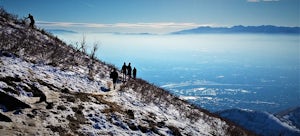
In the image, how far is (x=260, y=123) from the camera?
15488 cm

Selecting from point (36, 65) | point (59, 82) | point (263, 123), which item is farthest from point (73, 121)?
point (263, 123)

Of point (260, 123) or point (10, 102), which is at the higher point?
point (10, 102)

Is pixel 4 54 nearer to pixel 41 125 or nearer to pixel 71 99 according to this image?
pixel 71 99

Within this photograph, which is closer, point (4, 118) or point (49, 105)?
point (4, 118)

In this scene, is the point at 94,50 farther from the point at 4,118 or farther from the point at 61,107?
the point at 4,118

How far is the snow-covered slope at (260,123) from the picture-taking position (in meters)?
146

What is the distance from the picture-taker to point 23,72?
14.7 metres

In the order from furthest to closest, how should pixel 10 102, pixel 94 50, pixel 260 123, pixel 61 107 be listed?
pixel 260 123, pixel 94 50, pixel 61 107, pixel 10 102

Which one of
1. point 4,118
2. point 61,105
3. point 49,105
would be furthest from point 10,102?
point 61,105

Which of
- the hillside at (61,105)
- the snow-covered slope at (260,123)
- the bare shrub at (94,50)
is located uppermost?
the bare shrub at (94,50)

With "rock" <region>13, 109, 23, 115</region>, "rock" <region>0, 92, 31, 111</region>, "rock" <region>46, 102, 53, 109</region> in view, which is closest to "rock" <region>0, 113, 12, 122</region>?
"rock" <region>13, 109, 23, 115</region>

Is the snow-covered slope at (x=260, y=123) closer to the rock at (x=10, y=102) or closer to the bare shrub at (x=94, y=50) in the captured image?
the bare shrub at (x=94, y=50)

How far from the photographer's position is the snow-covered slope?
146500 millimetres

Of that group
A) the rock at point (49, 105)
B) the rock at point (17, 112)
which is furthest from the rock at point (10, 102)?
the rock at point (49, 105)
